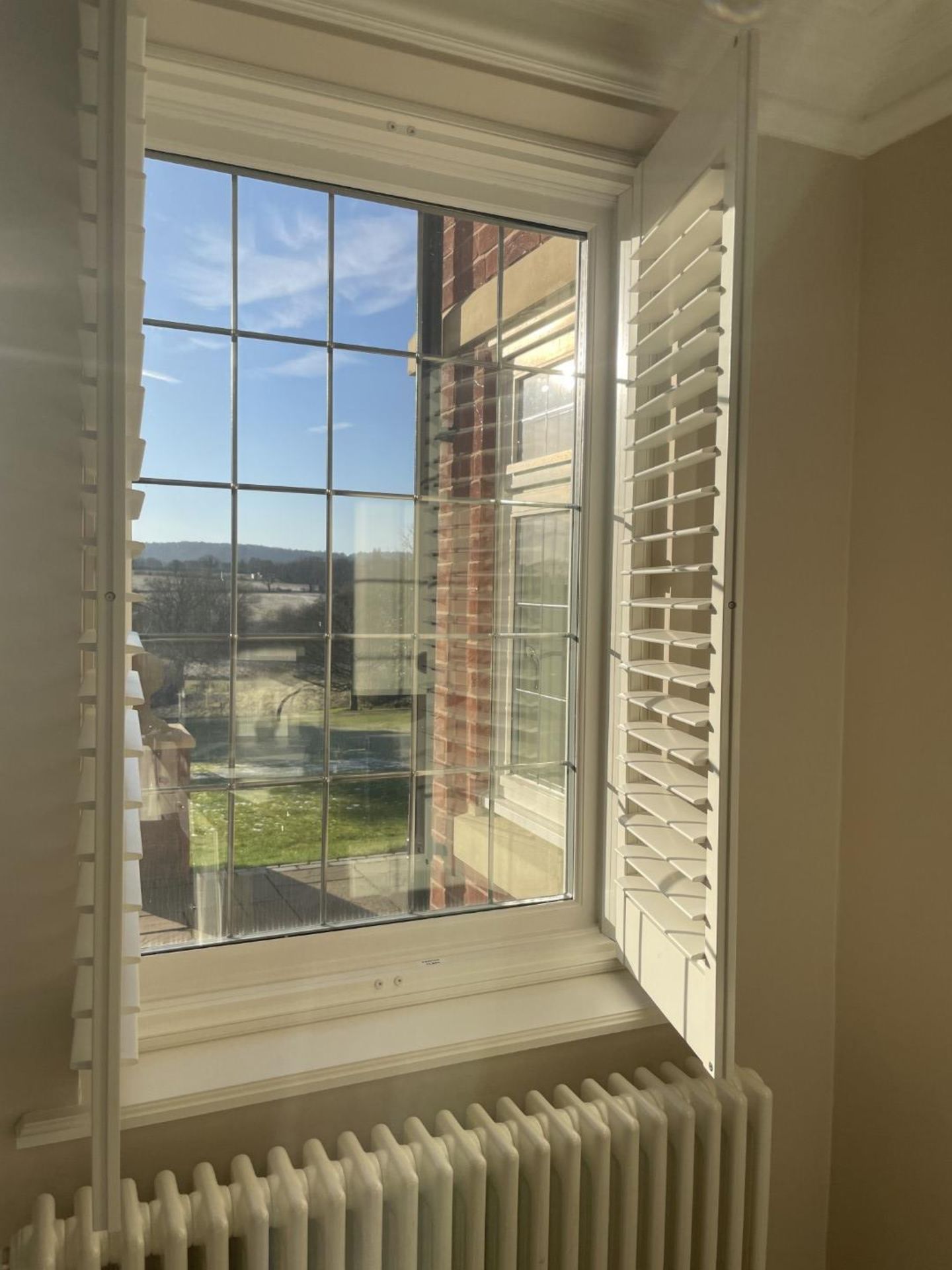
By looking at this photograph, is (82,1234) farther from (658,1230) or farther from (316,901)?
(658,1230)

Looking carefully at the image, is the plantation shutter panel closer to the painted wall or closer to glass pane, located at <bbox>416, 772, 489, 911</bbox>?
the painted wall

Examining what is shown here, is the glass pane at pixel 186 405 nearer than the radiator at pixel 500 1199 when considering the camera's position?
No

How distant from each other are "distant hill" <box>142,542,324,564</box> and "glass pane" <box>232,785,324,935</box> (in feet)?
1.22

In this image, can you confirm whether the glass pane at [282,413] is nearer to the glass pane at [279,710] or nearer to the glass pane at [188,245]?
the glass pane at [188,245]

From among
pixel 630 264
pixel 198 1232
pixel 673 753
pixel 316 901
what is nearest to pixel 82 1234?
pixel 198 1232

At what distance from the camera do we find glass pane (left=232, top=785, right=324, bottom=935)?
1.43 meters

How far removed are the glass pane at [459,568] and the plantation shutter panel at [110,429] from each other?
634mm

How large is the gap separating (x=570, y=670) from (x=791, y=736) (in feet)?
1.41

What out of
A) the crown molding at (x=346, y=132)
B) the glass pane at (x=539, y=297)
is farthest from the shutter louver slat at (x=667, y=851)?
the crown molding at (x=346, y=132)

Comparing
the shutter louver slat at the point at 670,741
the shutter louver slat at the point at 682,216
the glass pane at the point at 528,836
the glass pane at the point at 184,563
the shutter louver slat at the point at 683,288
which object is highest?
the shutter louver slat at the point at 682,216

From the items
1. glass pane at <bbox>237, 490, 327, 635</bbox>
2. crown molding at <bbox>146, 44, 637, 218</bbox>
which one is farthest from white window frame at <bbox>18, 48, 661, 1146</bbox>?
glass pane at <bbox>237, 490, 327, 635</bbox>

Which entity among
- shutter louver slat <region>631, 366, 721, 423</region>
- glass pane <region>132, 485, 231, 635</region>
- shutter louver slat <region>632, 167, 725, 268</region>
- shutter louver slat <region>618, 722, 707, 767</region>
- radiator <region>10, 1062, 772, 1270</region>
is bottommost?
radiator <region>10, 1062, 772, 1270</region>

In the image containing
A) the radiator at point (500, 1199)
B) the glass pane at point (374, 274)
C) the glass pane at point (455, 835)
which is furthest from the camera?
the glass pane at point (455, 835)

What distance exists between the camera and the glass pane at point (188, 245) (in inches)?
52.8
